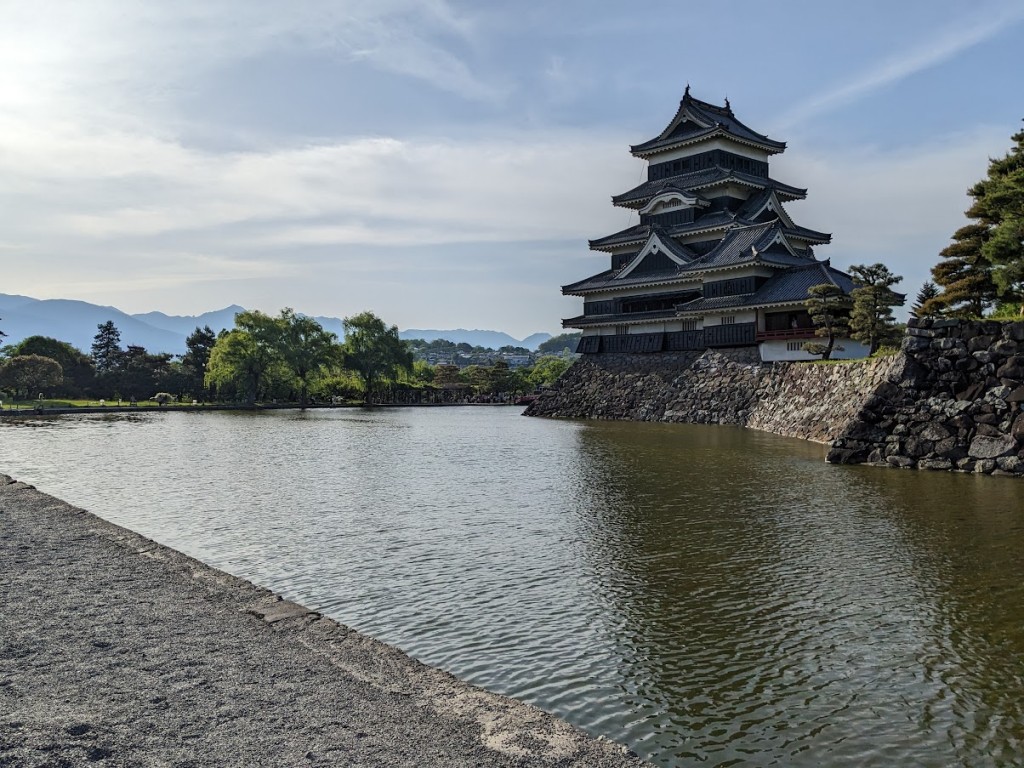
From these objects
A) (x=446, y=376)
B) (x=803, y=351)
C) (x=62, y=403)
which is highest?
(x=446, y=376)

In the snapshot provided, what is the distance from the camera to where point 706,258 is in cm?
4969

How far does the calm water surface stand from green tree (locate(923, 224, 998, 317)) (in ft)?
32.5

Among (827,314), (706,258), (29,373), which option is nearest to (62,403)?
(29,373)

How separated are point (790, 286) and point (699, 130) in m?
18.1

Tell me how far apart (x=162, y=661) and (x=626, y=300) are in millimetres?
51482

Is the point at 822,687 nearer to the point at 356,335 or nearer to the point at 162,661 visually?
the point at 162,661

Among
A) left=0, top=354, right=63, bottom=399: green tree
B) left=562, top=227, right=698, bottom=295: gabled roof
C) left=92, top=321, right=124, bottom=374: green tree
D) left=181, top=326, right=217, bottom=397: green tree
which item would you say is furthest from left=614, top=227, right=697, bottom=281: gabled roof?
left=92, top=321, right=124, bottom=374: green tree

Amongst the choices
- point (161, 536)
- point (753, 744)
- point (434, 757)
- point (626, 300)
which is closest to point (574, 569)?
point (753, 744)

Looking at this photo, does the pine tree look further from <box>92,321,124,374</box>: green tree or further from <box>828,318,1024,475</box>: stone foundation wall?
<box>92,321,124,374</box>: green tree

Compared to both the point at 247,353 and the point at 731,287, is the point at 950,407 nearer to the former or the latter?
the point at 731,287

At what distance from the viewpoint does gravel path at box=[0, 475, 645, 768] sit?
5.66m

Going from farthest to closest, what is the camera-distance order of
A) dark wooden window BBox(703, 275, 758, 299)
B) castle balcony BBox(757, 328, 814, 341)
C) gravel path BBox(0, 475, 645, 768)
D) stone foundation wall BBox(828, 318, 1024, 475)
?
dark wooden window BBox(703, 275, 758, 299) < castle balcony BBox(757, 328, 814, 341) < stone foundation wall BBox(828, 318, 1024, 475) < gravel path BBox(0, 475, 645, 768)

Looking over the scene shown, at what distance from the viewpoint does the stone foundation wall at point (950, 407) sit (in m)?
21.5

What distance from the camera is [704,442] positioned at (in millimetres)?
33094
